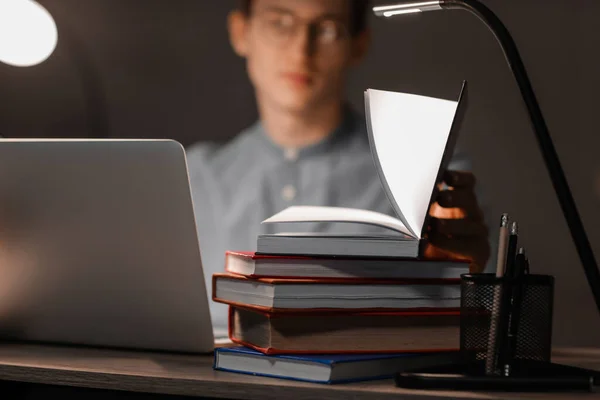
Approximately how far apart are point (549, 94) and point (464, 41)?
28cm

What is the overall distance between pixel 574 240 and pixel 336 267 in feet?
1.00

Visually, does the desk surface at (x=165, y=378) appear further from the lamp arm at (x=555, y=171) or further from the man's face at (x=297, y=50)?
the man's face at (x=297, y=50)

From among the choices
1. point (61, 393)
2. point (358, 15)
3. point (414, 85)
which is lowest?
point (61, 393)

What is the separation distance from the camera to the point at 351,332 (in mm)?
997

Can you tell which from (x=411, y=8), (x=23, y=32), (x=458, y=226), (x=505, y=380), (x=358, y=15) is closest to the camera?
(x=505, y=380)

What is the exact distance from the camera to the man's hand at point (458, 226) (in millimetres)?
1428

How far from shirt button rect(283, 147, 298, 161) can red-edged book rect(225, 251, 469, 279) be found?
1436mm

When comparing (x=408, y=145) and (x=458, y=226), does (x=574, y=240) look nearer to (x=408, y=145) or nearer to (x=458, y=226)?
(x=408, y=145)

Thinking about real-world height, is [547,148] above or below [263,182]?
above

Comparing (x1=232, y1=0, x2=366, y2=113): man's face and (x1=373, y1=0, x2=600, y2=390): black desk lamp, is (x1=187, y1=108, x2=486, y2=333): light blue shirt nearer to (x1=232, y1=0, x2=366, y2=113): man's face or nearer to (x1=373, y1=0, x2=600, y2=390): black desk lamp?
(x1=232, y1=0, x2=366, y2=113): man's face

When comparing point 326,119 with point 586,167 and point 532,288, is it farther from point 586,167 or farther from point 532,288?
point 532,288

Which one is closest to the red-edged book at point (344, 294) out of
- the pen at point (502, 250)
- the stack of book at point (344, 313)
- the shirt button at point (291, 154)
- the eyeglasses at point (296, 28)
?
the stack of book at point (344, 313)

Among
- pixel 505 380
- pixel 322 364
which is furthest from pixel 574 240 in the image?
pixel 322 364

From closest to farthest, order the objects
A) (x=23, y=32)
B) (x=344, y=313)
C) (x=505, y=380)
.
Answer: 1. (x=505, y=380)
2. (x=344, y=313)
3. (x=23, y=32)
